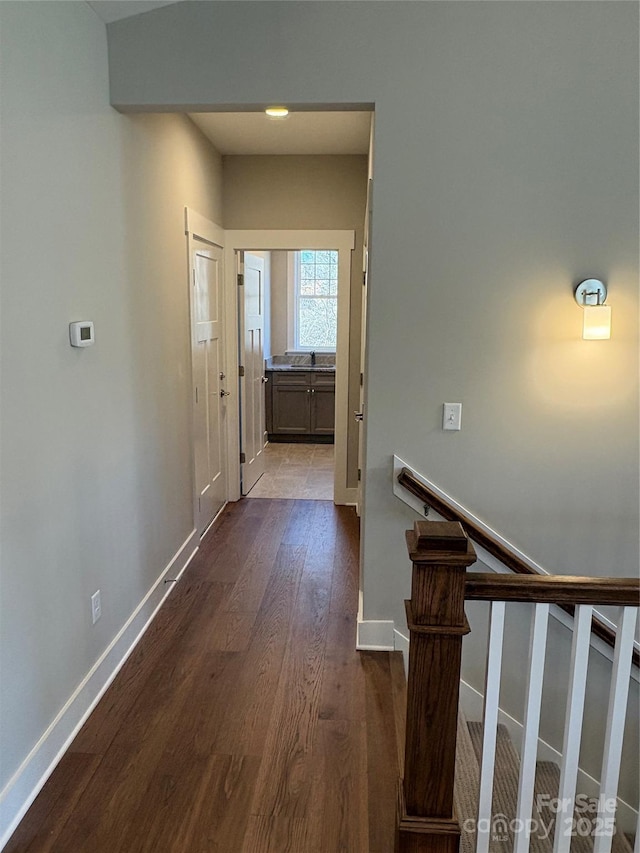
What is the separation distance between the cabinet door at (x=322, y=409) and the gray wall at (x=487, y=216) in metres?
4.36

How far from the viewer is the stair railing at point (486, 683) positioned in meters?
1.44

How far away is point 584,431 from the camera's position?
107 inches

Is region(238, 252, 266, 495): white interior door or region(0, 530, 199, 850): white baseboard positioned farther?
region(238, 252, 266, 495): white interior door

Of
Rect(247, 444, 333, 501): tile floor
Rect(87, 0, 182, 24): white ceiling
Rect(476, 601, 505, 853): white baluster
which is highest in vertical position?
Rect(87, 0, 182, 24): white ceiling

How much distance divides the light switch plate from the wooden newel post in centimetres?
127

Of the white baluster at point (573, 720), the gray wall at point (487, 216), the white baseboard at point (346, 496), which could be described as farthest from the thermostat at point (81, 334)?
the white baseboard at point (346, 496)

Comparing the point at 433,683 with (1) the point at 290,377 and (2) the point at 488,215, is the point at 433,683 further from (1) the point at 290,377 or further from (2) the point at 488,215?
(1) the point at 290,377

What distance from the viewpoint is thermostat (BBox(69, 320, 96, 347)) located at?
226cm

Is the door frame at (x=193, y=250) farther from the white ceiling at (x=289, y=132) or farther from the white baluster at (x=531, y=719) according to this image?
the white baluster at (x=531, y=719)

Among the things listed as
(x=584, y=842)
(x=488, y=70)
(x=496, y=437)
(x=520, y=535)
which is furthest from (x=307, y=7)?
(x=584, y=842)

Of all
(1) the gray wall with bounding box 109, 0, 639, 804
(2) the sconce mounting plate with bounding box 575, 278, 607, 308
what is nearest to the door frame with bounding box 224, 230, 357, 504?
(1) the gray wall with bounding box 109, 0, 639, 804

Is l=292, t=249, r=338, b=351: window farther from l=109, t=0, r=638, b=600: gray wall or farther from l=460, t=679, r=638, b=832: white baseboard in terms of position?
l=460, t=679, r=638, b=832: white baseboard

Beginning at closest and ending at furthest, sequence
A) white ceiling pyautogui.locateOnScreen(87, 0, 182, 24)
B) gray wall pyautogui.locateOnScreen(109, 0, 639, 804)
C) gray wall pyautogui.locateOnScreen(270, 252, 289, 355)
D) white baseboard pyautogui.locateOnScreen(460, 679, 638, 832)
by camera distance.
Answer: white ceiling pyautogui.locateOnScreen(87, 0, 182, 24)
gray wall pyautogui.locateOnScreen(109, 0, 639, 804)
white baseboard pyautogui.locateOnScreen(460, 679, 638, 832)
gray wall pyautogui.locateOnScreen(270, 252, 289, 355)

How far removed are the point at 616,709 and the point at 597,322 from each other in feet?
5.21
